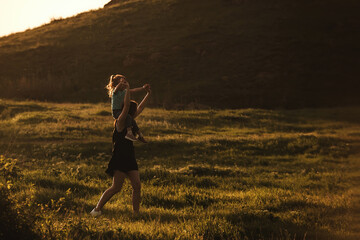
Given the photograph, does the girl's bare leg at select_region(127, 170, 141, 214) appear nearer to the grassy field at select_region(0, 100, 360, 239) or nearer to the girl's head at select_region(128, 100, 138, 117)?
the grassy field at select_region(0, 100, 360, 239)

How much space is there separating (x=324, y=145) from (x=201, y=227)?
12245mm

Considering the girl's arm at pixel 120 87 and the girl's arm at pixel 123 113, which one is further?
the girl's arm at pixel 120 87

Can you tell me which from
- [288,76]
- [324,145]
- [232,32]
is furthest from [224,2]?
[324,145]

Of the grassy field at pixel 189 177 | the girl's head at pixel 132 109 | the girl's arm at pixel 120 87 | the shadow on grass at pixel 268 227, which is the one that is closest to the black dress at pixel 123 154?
the girl's head at pixel 132 109

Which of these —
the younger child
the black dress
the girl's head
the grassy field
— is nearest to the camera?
the grassy field

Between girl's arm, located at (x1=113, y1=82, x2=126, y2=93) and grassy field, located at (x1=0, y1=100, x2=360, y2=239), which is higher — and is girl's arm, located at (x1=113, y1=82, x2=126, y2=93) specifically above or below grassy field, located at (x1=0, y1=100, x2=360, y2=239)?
above

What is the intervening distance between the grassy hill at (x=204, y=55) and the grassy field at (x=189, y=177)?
28.4 ft

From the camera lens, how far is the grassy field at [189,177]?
6164mm

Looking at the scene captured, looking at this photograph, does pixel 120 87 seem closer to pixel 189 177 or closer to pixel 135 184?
pixel 135 184

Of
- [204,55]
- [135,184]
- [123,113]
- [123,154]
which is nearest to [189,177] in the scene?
[135,184]

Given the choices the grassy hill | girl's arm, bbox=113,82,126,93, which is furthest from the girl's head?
the grassy hill

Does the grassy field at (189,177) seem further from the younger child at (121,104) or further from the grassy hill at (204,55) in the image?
the grassy hill at (204,55)

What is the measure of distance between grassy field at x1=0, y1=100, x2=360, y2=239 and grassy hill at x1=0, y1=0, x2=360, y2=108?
8.64 metres

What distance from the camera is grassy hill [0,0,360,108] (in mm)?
32734
